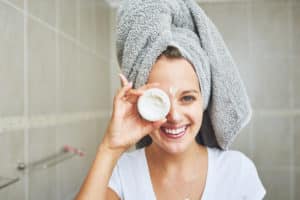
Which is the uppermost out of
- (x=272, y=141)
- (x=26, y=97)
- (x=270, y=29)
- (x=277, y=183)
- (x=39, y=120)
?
Result: (x=270, y=29)

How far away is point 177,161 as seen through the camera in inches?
42.3

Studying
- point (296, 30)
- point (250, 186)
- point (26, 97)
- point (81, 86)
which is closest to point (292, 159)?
point (296, 30)

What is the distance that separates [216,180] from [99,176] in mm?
395

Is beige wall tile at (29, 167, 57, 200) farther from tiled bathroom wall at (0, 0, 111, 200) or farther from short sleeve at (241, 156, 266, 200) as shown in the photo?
short sleeve at (241, 156, 266, 200)

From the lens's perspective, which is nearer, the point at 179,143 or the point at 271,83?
the point at 179,143

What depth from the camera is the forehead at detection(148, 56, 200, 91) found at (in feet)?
2.87

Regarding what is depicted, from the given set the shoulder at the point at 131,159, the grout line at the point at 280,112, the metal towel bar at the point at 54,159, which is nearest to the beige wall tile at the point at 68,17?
the metal towel bar at the point at 54,159

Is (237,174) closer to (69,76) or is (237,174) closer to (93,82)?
(69,76)

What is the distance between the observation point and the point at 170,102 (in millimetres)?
838

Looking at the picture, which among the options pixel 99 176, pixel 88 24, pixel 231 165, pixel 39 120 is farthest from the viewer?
pixel 88 24

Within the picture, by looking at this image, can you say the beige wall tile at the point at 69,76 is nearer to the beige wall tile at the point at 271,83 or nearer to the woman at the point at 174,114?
the woman at the point at 174,114

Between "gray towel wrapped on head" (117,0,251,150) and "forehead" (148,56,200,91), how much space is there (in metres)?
0.02

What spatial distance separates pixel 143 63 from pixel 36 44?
51 centimetres

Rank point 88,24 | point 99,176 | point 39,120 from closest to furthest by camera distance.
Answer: point 99,176 → point 39,120 → point 88,24
